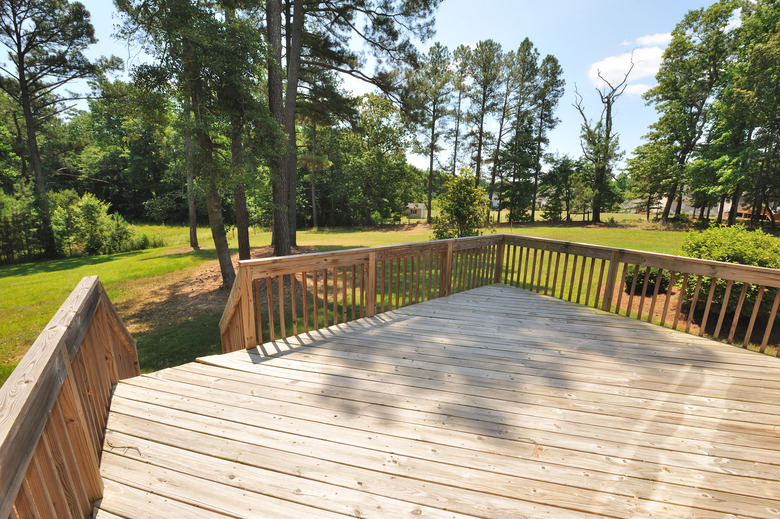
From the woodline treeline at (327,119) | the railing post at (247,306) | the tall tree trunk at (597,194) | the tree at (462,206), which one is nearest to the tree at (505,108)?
the woodline treeline at (327,119)

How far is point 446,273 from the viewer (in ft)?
17.0

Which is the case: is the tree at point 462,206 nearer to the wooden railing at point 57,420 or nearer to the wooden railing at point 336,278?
the wooden railing at point 336,278

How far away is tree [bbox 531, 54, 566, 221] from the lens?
Result: 76.7 feet

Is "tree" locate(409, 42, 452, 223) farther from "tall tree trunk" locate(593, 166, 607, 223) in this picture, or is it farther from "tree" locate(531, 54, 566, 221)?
"tall tree trunk" locate(593, 166, 607, 223)

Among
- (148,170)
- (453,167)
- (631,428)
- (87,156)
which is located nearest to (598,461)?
(631,428)

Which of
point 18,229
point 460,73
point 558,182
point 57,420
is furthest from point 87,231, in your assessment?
point 558,182

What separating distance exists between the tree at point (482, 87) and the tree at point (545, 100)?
3131 millimetres

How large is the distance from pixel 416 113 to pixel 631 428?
32.5 ft

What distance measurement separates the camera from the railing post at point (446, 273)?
5.10m

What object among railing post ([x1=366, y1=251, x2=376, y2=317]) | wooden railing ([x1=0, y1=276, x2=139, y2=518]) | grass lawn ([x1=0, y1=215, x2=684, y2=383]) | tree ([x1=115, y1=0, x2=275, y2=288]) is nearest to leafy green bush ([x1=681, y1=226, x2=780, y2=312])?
railing post ([x1=366, y1=251, x2=376, y2=317])

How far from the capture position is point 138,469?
1.80 metres

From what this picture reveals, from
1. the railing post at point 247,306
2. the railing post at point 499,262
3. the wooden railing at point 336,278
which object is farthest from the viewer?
the railing post at point 499,262

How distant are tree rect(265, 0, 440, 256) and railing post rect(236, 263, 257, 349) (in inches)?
192

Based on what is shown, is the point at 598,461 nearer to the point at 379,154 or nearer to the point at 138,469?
the point at 138,469
